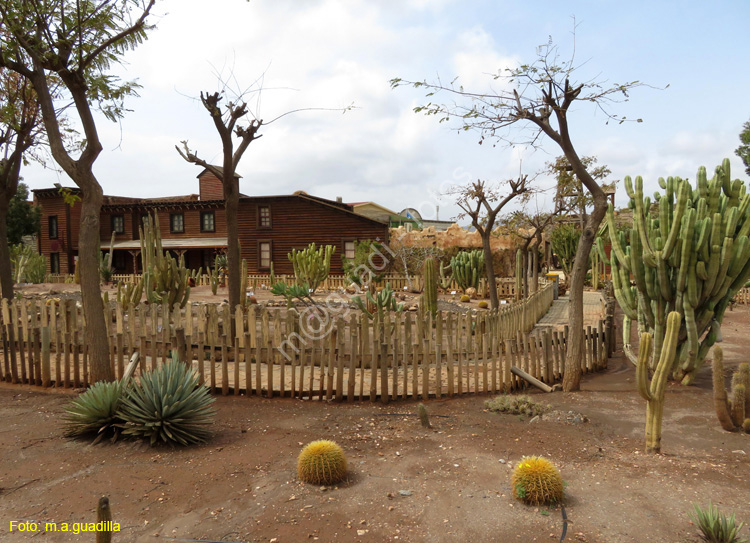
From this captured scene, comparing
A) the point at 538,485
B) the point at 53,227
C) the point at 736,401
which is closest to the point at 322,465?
the point at 538,485

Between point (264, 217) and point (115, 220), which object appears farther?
point (115, 220)

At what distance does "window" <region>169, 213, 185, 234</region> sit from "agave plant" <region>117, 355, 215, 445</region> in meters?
31.1

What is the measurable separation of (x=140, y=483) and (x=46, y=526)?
0.71m

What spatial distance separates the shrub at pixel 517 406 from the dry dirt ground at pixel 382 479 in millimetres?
166

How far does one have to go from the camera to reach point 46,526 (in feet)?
11.2

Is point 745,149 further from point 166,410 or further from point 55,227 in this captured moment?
point 55,227

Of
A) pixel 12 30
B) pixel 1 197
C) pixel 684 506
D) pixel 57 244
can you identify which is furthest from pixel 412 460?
pixel 57 244

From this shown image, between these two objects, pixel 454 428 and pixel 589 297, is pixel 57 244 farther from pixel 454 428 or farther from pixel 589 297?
pixel 454 428

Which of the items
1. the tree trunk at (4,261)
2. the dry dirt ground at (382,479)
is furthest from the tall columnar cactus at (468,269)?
the tree trunk at (4,261)

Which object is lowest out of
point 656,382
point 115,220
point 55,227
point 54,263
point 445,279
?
point 656,382

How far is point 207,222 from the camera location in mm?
33625

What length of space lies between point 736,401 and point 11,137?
14.0 metres

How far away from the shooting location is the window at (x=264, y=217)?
102ft

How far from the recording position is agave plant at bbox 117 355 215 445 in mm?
4832
